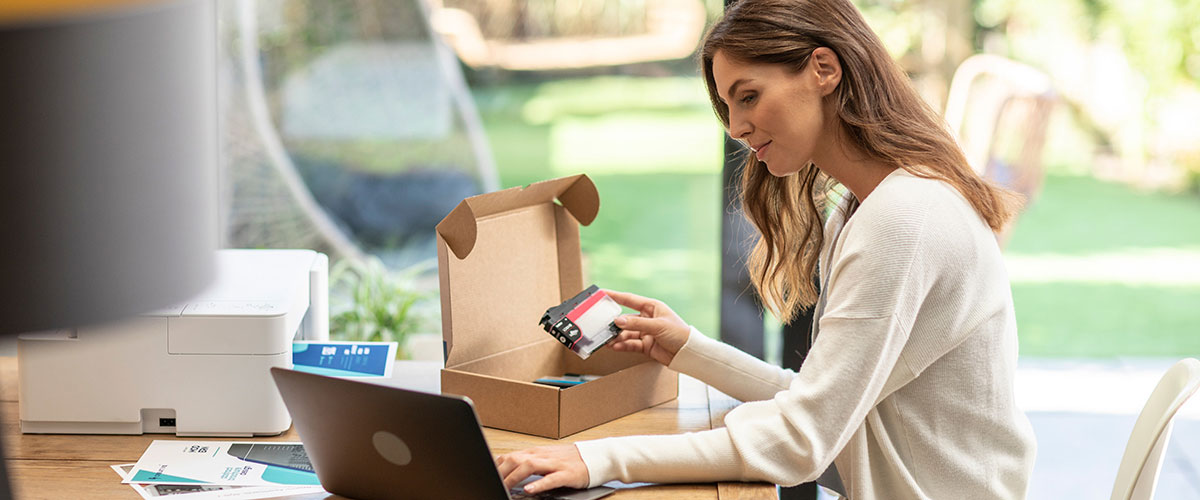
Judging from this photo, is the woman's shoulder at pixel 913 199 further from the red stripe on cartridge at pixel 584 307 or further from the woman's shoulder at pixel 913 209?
the red stripe on cartridge at pixel 584 307

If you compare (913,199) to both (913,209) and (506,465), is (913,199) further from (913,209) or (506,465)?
(506,465)

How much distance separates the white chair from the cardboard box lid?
32.6 inches

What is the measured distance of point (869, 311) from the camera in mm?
1238

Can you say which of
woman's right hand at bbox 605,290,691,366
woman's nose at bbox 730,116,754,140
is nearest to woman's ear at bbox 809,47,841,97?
woman's nose at bbox 730,116,754,140

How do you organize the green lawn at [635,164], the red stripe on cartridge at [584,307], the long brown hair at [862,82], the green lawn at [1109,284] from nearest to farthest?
the long brown hair at [862,82]
the red stripe on cartridge at [584,307]
the green lawn at [635,164]
the green lawn at [1109,284]

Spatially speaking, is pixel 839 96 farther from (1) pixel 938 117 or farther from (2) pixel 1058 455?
(2) pixel 1058 455

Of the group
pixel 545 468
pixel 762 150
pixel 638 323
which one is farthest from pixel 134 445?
pixel 762 150

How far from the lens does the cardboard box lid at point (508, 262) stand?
5.09 ft

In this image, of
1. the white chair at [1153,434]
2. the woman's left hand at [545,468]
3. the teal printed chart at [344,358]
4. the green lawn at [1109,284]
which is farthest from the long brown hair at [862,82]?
the green lawn at [1109,284]

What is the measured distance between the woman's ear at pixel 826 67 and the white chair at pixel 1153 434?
55cm

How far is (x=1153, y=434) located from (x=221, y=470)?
1.14 m

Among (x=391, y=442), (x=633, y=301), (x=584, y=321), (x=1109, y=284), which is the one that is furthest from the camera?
(x=1109, y=284)

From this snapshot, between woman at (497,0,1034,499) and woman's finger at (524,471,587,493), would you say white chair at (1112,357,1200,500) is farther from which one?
woman's finger at (524,471,587,493)

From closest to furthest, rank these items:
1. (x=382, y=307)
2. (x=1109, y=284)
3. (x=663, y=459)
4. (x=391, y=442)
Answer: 1. (x=391, y=442)
2. (x=663, y=459)
3. (x=382, y=307)
4. (x=1109, y=284)
